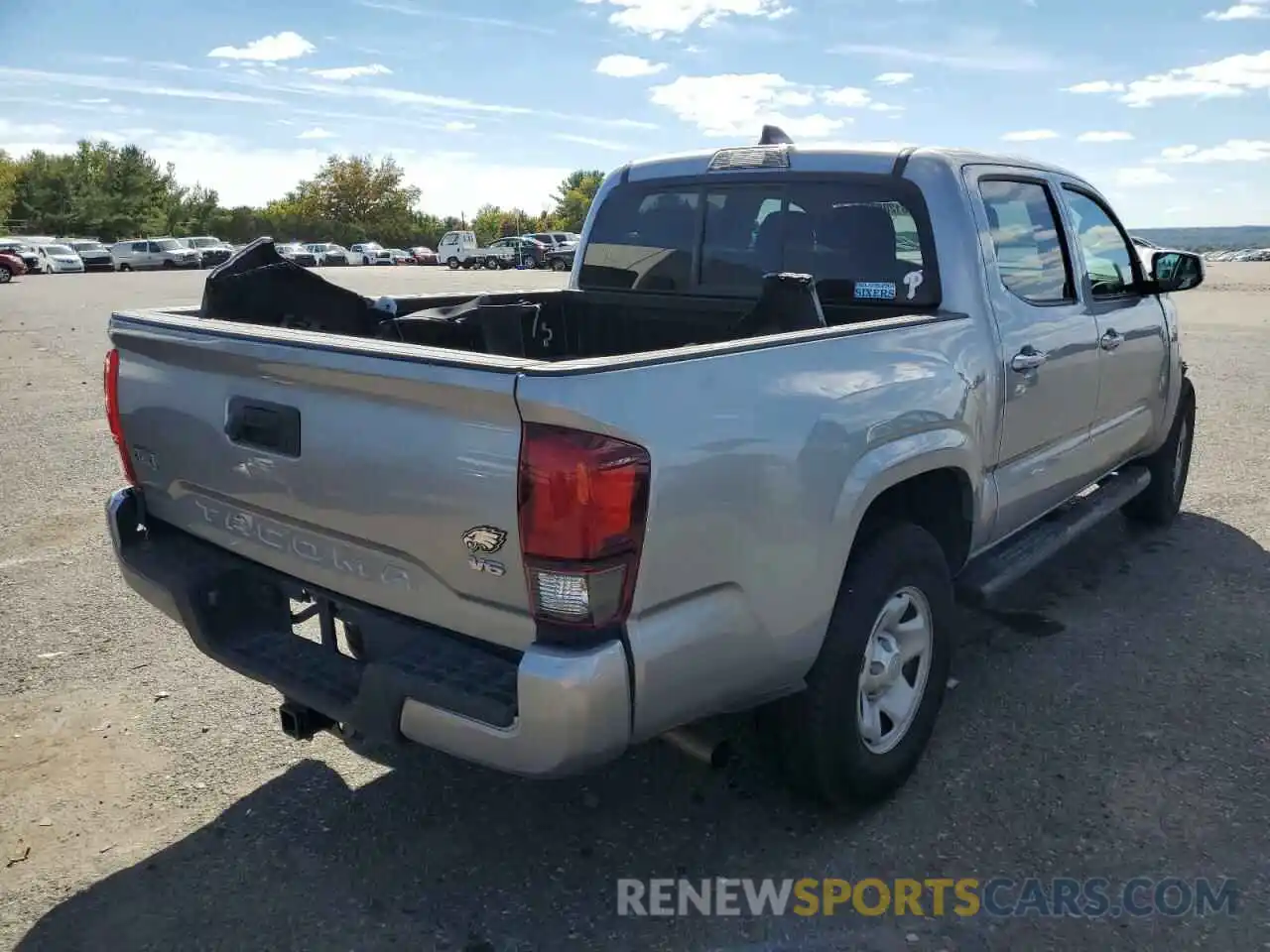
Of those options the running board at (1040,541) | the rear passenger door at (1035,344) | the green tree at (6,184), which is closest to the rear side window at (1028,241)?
the rear passenger door at (1035,344)

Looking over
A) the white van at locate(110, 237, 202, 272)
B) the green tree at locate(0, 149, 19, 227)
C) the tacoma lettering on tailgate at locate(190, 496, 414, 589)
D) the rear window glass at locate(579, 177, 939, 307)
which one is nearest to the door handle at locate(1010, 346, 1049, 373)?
the rear window glass at locate(579, 177, 939, 307)

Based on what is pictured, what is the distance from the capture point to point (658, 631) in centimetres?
222

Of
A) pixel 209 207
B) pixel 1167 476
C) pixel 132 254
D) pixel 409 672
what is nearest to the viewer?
pixel 409 672

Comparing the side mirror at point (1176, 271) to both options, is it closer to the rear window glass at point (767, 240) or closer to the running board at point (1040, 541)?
the running board at point (1040, 541)

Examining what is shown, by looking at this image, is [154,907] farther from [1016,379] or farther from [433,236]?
[433,236]

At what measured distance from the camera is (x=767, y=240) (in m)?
3.94

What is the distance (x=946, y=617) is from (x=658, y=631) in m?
1.36

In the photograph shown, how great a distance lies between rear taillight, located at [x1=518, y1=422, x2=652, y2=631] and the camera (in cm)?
206

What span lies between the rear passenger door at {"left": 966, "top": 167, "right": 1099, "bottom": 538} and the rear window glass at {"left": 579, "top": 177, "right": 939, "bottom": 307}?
0.28 metres

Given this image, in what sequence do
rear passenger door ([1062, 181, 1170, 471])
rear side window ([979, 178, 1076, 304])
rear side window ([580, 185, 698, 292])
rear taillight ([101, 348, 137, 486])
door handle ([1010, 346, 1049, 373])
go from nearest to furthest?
rear taillight ([101, 348, 137, 486]) → door handle ([1010, 346, 1049, 373]) → rear side window ([979, 178, 1076, 304]) → rear side window ([580, 185, 698, 292]) → rear passenger door ([1062, 181, 1170, 471])

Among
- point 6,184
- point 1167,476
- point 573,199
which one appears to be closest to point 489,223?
point 573,199

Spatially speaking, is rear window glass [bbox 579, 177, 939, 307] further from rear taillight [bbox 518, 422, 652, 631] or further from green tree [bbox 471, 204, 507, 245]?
green tree [bbox 471, 204, 507, 245]

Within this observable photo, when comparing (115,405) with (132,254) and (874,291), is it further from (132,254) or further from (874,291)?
(132,254)

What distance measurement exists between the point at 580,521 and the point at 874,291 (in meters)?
2.00
